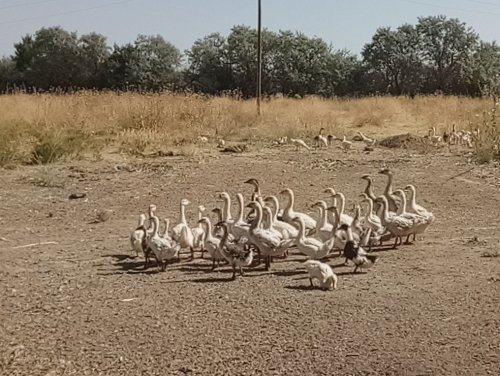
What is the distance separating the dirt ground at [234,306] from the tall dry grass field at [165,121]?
5.83m

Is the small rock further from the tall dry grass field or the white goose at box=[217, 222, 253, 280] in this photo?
the white goose at box=[217, 222, 253, 280]

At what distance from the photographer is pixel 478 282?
8.01 meters

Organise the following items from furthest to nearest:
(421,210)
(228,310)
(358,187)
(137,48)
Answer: (137,48) < (358,187) < (421,210) < (228,310)

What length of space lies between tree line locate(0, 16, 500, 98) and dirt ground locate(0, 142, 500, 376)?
41.8 meters

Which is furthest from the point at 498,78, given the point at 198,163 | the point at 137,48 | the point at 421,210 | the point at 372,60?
the point at 421,210

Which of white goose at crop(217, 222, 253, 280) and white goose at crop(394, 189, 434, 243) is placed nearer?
white goose at crop(217, 222, 253, 280)

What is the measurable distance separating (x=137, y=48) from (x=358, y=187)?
142ft

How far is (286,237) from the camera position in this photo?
8969 mm

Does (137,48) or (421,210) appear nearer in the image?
(421,210)

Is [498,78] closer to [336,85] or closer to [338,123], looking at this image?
[336,85]

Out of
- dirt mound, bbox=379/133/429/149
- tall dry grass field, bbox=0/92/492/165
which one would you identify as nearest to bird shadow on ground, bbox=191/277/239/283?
tall dry grass field, bbox=0/92/492/165

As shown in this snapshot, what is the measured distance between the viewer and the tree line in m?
53.5

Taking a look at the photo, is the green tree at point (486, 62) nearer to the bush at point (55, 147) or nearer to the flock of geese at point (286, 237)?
the bush at point (55, 147)

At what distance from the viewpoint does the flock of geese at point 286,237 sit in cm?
854
